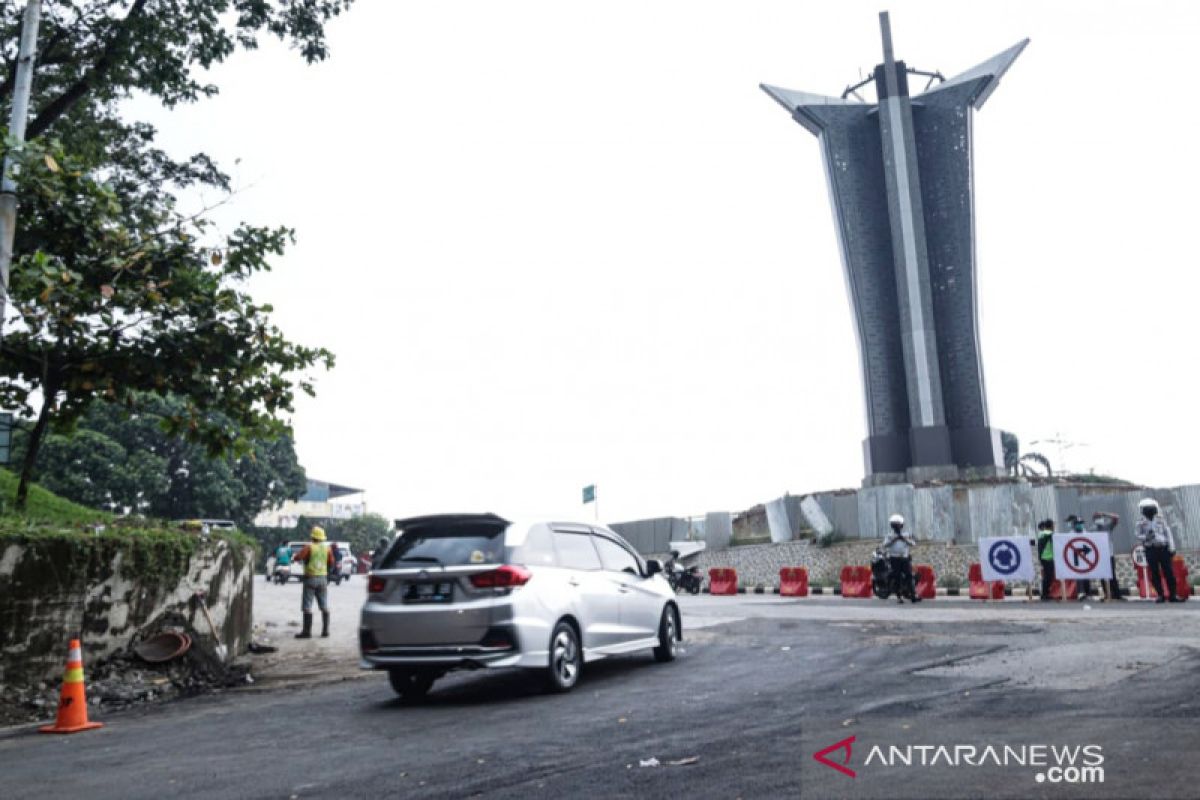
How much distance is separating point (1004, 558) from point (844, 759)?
57.0ft

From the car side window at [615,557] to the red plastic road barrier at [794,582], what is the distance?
1766 centimetres

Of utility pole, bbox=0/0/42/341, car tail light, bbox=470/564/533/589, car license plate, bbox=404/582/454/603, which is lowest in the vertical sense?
car license plate, bbox=404/582/454/603

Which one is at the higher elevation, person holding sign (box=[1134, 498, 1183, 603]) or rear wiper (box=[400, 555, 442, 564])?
rear wiper (box=[400, 555, 442, 564])

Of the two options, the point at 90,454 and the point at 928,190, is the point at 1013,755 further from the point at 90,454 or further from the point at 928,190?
the point at 90,454

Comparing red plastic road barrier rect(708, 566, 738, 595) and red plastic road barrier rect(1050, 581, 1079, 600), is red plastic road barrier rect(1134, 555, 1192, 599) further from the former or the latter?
red plastic road barrier rect(708, 566, 738, 595)

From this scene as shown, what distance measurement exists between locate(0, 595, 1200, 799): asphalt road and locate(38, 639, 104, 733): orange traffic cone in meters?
0.28

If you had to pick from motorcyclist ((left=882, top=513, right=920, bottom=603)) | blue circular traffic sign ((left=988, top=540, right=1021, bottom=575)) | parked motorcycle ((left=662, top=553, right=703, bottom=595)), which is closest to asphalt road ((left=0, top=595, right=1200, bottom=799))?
motorcyclist ((left=882, top=513, right=920, bottom=603))

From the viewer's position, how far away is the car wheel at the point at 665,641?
1158cm

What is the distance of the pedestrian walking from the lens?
20547 millimetres

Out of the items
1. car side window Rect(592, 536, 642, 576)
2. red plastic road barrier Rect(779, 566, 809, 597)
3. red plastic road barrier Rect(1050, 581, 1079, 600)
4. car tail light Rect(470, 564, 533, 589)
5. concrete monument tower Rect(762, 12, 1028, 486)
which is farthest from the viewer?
concrete monument tower Rect(762, 12, 1028, 486)

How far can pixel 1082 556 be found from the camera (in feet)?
65.1

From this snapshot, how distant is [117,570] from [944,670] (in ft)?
30.4

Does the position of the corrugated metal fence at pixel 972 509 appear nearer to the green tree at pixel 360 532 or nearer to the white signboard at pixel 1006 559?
the white signboard at pixel 1006 559

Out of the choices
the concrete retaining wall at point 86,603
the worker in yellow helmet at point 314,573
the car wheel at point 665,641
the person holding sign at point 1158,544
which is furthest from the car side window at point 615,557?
the person holding sign at point 1158,544
